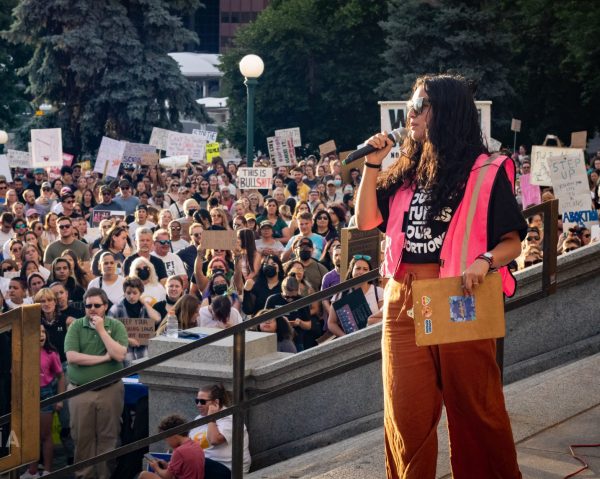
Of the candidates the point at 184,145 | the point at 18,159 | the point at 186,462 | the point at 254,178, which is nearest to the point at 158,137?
the point at 184,145

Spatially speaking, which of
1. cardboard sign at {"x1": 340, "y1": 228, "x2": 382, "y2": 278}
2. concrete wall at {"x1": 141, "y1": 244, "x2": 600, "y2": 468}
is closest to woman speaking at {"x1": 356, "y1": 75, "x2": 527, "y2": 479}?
concrete wall at {"x1": 141, "y1": 244, "x2": 600, "y2": 468}

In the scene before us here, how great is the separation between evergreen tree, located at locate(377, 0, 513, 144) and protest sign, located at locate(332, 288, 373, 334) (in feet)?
103

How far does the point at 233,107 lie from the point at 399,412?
158ft

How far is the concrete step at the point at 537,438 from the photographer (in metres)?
5.07

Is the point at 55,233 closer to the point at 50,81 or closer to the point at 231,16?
the point at 50,81

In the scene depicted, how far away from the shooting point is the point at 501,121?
3953cm

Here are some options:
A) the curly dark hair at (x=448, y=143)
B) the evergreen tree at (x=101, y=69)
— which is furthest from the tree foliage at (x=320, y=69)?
the curly dark hair at (x=448, y=143)

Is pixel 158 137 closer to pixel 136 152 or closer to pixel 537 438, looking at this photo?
pixel 136 152

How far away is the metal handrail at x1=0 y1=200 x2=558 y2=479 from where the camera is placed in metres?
5.27

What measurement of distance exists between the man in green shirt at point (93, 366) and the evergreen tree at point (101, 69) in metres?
30.6

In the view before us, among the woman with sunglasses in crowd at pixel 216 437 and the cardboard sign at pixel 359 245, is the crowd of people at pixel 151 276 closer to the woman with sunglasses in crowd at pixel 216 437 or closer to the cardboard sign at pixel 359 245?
the cardboard sign at pixel 359 245

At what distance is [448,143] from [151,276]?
7.50 meters

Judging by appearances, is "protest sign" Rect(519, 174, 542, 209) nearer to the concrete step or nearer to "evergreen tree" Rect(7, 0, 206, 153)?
the concrete step

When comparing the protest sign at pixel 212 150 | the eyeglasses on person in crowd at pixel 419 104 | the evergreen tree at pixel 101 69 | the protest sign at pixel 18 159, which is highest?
the evergreen tree at pixel 101 69
